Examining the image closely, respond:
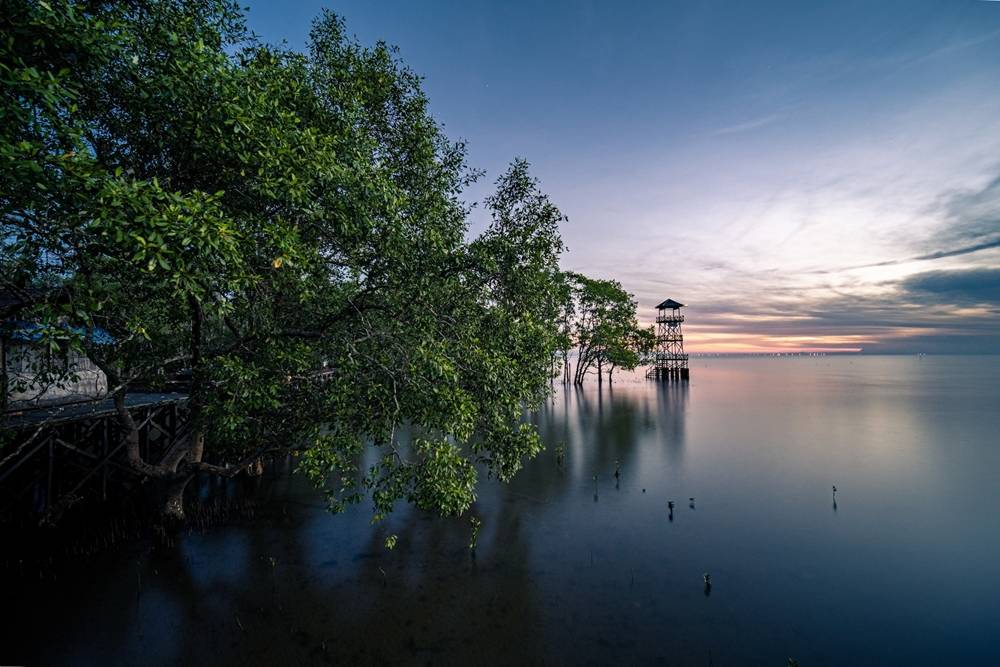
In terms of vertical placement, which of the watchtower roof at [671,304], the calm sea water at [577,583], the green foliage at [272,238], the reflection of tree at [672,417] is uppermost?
the watchtower roof at [671,304]

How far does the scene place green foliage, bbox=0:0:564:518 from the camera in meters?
5.62

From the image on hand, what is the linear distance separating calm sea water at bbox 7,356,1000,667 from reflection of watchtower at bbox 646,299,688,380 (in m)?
44.6

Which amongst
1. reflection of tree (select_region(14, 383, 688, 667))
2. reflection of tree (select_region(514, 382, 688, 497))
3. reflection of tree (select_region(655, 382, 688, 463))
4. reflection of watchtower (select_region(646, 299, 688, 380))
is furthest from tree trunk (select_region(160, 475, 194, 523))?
reflection of watchtower (select_region(646, 299, 688, 380))

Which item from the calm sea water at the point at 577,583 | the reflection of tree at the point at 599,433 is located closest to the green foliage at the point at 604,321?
the reflection of tree at the point at 599,433

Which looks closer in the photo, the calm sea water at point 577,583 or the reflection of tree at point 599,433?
the calm sea water at point 577,583

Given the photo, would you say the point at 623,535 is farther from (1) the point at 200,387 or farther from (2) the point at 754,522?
(1) the point at 200,387

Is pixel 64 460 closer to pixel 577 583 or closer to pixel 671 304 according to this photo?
pixel 577 583

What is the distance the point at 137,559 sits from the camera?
1170 cm

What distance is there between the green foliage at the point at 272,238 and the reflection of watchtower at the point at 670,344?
56883mm

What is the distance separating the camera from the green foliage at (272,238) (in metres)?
5.62

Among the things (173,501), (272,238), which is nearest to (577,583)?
(272,238)

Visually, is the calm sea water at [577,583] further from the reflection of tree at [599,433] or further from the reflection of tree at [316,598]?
the reflection of tree at [599,433]

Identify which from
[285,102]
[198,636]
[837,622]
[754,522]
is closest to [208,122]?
[285,102]

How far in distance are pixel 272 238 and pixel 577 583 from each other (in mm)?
10628
